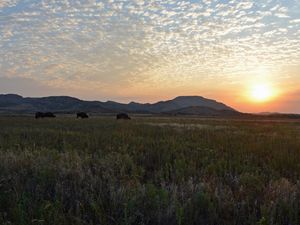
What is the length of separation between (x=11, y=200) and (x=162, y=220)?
263 centimetres

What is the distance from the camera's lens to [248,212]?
17.1 ft

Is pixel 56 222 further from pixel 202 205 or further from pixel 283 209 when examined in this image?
pixel 283 209

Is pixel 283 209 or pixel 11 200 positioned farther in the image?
pixel 11 200

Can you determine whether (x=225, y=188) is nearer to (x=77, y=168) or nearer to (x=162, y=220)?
(x=162, y=220)

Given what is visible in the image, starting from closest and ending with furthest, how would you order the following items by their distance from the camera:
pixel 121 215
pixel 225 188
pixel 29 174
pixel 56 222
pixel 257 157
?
pixel 56 222 < pixel 121 215 < pixel 225 188 < pixel 29 174 < pixel 257 157

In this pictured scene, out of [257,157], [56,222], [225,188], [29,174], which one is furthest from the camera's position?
[257,157]

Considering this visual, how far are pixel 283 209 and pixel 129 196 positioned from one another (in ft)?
8.01

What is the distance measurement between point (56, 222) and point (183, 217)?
178cm

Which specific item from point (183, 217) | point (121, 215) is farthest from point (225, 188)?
point (121, 215)

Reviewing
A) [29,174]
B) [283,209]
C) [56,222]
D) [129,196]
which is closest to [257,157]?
[283,209]

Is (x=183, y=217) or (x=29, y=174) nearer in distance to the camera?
(x=183, y=217)

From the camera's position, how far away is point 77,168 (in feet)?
24.6

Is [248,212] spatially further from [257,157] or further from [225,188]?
[257,157]

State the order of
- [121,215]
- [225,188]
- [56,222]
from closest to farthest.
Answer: [56,222], [121,215], [225,188]
